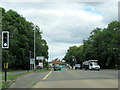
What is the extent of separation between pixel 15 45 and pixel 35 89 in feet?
164

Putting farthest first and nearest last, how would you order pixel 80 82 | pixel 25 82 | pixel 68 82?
pixel 25 82 → pixel 68 82 → pixel 80 82

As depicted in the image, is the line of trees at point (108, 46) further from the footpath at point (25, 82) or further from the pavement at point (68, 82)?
the footpath at point (25, 82)

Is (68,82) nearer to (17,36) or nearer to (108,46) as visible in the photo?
(17,36)

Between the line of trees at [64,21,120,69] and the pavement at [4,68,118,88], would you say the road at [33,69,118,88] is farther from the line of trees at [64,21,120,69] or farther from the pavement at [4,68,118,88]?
the line of trees at [64,21,120,69]

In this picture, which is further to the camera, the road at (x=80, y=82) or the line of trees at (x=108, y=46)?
the line of trees at (x=108, y=46)

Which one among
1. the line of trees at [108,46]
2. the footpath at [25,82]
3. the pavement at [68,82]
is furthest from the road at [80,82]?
the line of trees at [108,46]

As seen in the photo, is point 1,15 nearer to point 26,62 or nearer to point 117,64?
point 26,62

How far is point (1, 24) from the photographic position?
5881cm

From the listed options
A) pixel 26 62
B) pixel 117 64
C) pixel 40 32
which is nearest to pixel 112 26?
pixel 117 64

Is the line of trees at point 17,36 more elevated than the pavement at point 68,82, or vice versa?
the line of trees at point 17,36

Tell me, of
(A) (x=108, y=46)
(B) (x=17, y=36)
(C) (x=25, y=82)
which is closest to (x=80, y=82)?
(C) (x=25, y=82)

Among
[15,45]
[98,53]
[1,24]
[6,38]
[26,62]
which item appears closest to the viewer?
[6,38]

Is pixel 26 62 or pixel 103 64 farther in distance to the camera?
pixel 103 64

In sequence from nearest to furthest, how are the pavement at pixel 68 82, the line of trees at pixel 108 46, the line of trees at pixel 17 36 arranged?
the pavement at pixel 68 82 → the line of trees at pixel 17 36 → the line of trees at pixel 108 46
